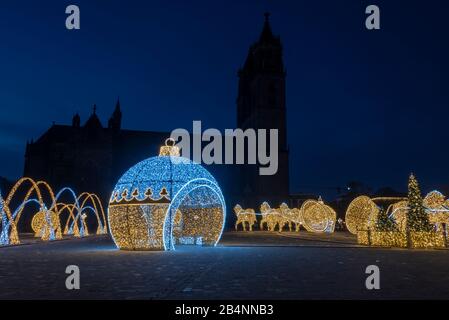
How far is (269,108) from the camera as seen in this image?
58.6 m

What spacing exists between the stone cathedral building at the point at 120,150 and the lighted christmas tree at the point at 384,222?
1449 inches

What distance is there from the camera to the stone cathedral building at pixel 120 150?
55250mm

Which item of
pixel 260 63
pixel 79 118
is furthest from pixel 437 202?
pixel 79 118

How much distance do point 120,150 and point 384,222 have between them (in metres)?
51.3

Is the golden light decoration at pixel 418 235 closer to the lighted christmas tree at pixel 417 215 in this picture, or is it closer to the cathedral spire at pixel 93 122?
the lighted christmas tree at pixel 417 215

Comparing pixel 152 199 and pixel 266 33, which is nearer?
pixel 152 199

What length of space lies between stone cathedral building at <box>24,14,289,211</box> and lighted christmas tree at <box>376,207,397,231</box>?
1449 inches

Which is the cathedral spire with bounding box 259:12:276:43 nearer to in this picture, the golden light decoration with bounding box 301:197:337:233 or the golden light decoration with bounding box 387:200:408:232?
the golden light decoration with bounding box 301:197:337:233

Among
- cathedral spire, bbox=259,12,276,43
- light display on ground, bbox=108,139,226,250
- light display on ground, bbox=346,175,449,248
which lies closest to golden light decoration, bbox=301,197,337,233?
light display on ground, bbox=346,175,449,248

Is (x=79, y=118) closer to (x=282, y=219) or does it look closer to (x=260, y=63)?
→ (x=260, y=63)

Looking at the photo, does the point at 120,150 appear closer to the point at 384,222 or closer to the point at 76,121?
A: the point at 76,121

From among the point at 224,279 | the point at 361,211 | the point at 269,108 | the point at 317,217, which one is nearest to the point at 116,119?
the point at 269,108

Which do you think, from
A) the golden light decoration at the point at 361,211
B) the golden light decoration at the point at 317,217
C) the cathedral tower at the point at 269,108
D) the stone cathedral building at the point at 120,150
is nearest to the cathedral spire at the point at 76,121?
the stone cathedral building at the point at 120,150
